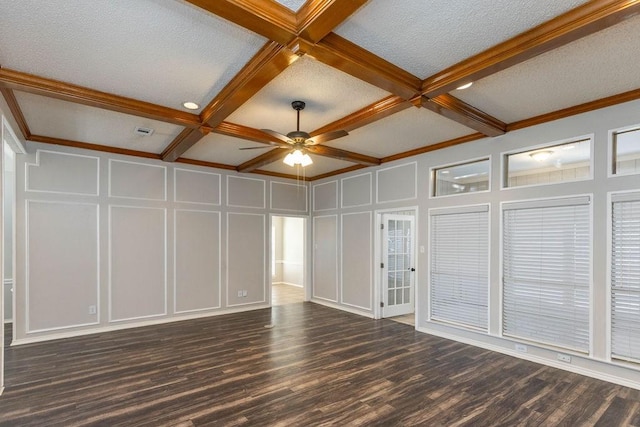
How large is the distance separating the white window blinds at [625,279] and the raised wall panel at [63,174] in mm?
6776

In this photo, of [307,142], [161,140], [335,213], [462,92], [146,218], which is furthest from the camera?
[335,213]

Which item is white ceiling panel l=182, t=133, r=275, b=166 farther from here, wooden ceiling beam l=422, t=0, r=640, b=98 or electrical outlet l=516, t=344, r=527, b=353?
electrical outlet l=516, t=344, r=527, b=353

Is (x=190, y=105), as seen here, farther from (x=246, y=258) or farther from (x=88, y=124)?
(x=246, y=258)

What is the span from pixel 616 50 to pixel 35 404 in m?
5.59

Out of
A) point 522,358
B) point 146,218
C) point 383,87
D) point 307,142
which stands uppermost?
point 383,87

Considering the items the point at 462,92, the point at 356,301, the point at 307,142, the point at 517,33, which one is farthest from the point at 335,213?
the point at 517,33

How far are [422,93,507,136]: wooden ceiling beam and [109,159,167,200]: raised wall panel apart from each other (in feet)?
14.9

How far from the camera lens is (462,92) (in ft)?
10.7

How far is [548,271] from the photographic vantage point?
3.91m

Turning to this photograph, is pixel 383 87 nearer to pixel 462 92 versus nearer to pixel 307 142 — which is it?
pixel 462 92

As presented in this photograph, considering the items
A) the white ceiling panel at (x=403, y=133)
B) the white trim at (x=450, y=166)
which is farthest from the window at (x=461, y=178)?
the white ceiling panel at (x=403, y=133)

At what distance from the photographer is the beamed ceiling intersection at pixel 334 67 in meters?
2.04

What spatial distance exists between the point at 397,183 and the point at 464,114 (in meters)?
2.22

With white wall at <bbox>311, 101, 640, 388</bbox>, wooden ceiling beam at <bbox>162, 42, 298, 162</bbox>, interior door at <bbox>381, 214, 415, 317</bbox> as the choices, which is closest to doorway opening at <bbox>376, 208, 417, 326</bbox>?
interior door at <bbox>381, 214, 415, 317</bbox>
